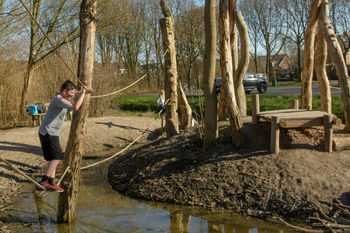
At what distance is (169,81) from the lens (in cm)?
940

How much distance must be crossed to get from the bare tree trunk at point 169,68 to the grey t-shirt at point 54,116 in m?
4.19

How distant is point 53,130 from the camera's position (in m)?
5.38

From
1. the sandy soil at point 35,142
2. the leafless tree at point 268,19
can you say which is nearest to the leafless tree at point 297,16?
the leafless tree at point 268,19

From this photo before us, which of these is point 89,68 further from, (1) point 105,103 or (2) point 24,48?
(1) point 105,103

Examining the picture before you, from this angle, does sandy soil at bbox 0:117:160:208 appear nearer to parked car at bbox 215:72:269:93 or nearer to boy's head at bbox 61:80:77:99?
boy's head at bbox 61:80:77:99

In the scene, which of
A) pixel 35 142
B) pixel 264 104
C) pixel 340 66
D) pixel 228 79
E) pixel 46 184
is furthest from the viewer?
pixel 264 104

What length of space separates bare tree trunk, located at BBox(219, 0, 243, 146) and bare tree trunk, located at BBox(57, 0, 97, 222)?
301 centimetres

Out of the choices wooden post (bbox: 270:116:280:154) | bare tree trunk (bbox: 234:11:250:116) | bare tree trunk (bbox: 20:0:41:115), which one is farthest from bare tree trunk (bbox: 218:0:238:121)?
bare tree trunk (bbox: 20:0:41:115)

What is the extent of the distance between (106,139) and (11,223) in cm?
672

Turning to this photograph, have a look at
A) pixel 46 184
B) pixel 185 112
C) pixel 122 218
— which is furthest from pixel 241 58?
pixel 46 184

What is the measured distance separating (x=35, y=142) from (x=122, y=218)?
6.59 metres

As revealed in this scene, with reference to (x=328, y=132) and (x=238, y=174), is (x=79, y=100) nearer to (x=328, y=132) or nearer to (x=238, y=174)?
(x=238, y=174)

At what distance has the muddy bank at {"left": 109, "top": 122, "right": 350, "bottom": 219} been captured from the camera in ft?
20.3

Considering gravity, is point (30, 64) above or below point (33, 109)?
above
